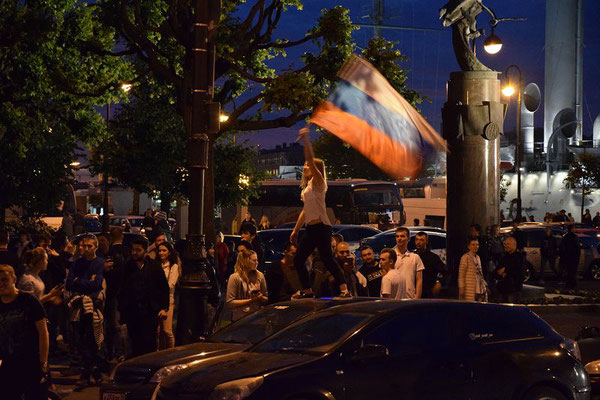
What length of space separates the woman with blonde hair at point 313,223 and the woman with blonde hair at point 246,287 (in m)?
0.52

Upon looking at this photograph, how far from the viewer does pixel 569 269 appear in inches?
1166

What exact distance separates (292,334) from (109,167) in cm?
4297

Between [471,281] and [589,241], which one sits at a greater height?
[589,241]

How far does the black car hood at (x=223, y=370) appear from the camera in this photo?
855 centimetres

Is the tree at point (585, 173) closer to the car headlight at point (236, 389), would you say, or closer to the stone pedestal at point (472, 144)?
the stone pedestal at point (472, 144)

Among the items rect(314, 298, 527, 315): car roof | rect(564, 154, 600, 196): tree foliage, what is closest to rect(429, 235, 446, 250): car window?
rect(314, 298, 527, 315): car roof

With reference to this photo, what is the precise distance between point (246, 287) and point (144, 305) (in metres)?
1.35

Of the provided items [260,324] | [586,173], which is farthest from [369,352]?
[586,173]

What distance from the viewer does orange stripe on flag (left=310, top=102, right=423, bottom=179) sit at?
36.4 ft

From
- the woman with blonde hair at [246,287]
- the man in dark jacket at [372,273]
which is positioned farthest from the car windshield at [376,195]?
the woman with blonde hair at [246,287]

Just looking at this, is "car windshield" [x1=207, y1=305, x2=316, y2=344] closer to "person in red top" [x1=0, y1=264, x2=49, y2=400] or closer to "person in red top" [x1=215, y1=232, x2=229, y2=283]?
"person in red top" [x1=0, y1=264, x2=49, y2=400]

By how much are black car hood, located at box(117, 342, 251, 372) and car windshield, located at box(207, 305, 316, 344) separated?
0.13 metres

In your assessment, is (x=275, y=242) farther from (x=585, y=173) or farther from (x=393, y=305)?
(x=585, y=173)

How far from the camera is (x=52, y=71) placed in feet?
93.1
